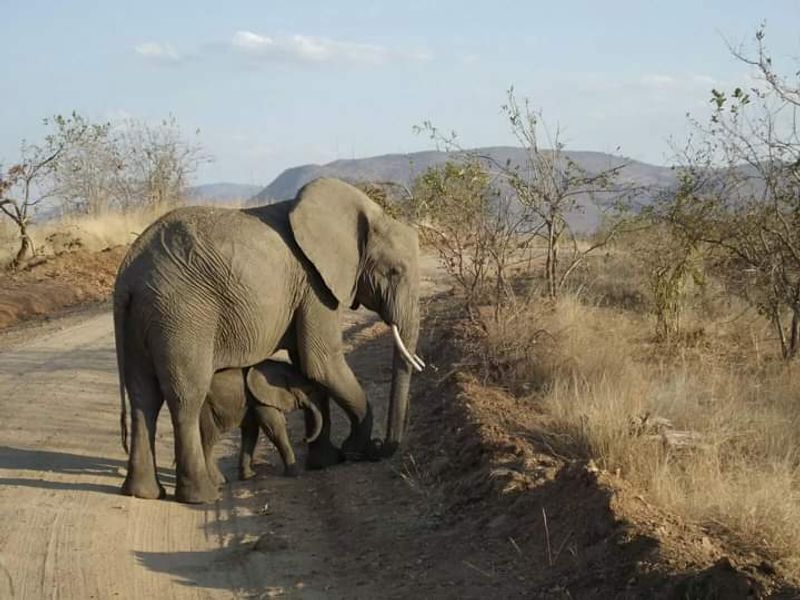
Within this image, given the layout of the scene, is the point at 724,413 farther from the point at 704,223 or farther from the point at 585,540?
the point at 704,223

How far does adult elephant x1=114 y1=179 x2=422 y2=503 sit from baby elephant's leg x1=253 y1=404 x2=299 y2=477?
0.31 m

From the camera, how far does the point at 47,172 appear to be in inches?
953

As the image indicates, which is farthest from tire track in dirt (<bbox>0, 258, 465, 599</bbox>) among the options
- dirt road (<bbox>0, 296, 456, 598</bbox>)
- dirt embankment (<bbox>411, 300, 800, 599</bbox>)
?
dirt embankment (<bbox>411, 300, 800, 599</bbox>)

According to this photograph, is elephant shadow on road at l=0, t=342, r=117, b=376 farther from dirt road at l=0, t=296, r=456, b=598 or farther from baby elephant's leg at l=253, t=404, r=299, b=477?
baby elephant's leg at l=253, t=404, r=299, b=477

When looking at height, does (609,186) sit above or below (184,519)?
above

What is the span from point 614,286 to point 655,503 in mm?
10058

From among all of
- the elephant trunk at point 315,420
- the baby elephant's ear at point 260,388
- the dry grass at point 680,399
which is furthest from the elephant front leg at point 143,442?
the dry grass at point 680,399

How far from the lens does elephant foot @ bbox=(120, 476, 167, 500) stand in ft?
25.6

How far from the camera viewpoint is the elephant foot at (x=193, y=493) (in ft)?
25.6

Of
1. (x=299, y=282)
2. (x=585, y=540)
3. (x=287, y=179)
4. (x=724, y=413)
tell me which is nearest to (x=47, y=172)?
(x=299, y=282)

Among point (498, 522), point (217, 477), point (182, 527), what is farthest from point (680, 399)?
point (182, 527)

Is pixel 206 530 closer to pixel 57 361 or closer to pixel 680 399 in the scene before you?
pixel 680 399

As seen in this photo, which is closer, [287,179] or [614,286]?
[614,286]

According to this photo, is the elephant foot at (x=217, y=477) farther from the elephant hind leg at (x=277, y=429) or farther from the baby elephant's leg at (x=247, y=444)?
the elephant hind leg at (x=277, y=429)
